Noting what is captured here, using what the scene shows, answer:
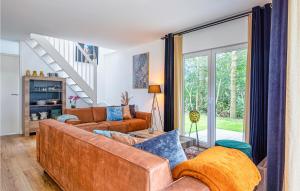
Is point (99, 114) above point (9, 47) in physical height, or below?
below

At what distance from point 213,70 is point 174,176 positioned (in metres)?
2.97

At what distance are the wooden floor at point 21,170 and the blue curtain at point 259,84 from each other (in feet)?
9.51

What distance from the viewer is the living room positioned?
1.20 meters

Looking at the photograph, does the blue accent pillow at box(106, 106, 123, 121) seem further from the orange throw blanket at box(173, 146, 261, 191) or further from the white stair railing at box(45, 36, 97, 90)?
the orange throw blanket at box(173, 146, 261, 191)

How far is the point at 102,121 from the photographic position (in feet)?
14.4

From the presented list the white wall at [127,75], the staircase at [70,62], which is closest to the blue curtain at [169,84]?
the white wall at [127,75]

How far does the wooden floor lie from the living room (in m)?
0.02

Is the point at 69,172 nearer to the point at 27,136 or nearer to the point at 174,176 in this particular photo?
the point at 174,176

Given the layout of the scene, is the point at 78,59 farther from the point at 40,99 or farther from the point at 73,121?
the point at 73,121

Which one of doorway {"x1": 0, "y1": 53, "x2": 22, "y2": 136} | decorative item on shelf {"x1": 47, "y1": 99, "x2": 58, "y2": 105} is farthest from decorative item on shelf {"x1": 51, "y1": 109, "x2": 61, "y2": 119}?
doorway {"x1": 0, "y1": 53, "x2": 22, "y2": 136}

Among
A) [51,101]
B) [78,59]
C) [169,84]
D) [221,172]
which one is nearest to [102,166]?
[221,172]

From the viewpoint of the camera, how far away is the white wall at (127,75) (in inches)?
190

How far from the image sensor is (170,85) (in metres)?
4.37

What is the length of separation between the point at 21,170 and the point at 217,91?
11.5 feet
